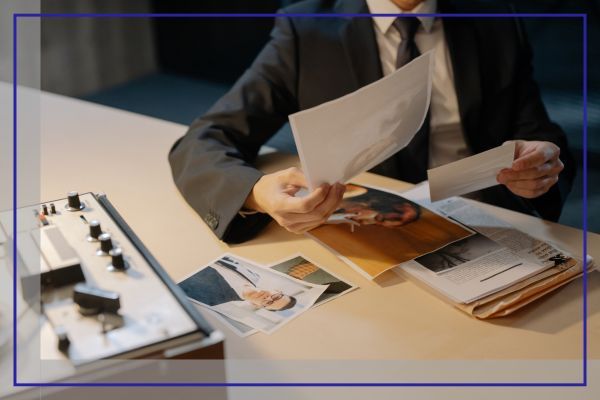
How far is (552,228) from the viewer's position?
1271 millimetres

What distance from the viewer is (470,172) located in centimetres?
112

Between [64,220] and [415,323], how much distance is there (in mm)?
487

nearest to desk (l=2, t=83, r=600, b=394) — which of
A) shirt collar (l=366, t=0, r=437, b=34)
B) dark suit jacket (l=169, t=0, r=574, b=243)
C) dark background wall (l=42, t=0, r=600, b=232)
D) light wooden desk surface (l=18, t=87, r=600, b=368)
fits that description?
Answer: light wooden desk surface (l=18, t=87, r=600, b=368)

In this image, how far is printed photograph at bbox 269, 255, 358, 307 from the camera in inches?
43.1

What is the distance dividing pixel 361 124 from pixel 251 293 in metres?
0.29

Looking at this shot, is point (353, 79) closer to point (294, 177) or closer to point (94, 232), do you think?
point (294, 177)

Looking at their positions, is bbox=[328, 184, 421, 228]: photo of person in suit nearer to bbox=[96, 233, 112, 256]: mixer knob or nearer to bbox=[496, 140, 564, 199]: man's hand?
bbox=[496, 140, 564, 199]: man's hand

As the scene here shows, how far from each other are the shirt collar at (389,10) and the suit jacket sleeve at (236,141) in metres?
0.18

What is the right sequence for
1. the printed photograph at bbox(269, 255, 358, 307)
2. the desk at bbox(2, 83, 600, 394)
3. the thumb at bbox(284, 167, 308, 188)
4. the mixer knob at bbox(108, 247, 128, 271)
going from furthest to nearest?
1. the thumb at bbox(284, 167, 308, 188)
2. the printed photograph at bbox(269, 255, 358, 307)
3. the desk at bbox(2, 83, 600, 394)
4. the mixer knob at bbox(108, 247, 128, 271)

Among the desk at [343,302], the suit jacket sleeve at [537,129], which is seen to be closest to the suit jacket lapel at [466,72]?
the suit jacket sleeve at [537,129]

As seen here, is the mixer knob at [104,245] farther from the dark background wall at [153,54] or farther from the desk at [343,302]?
the dark background wall at [153,54]

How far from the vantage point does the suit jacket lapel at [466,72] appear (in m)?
1.56

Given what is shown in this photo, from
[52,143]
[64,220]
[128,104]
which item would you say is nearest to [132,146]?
[52,143]

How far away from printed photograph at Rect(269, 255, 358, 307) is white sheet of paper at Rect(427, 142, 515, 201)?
0.21 meters
